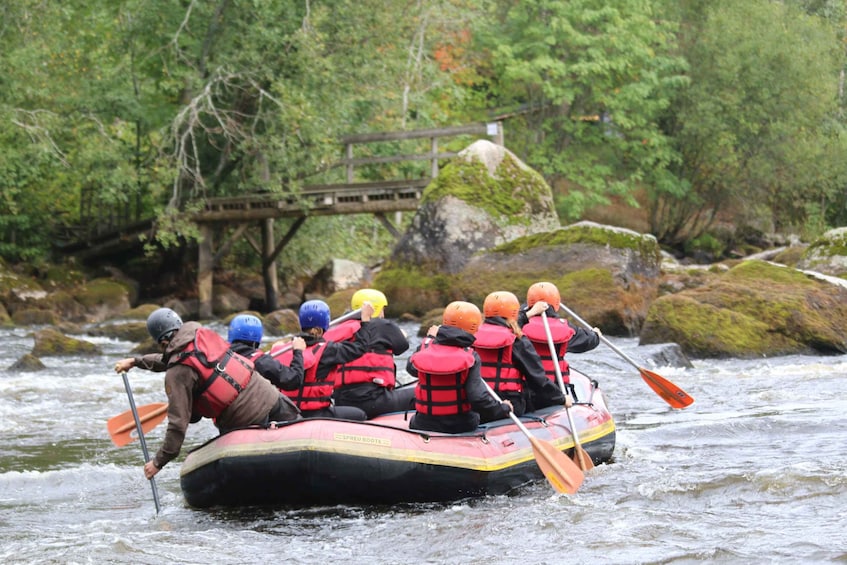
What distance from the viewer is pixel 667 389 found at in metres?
10.2

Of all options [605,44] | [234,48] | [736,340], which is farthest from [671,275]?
[605,44]

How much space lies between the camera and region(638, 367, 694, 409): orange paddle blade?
10227mm

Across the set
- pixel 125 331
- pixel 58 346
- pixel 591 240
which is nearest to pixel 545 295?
pixel 591 240

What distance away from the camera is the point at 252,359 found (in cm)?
750

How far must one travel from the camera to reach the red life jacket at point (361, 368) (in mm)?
7902

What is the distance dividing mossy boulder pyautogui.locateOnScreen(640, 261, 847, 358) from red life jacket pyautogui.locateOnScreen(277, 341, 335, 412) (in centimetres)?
718

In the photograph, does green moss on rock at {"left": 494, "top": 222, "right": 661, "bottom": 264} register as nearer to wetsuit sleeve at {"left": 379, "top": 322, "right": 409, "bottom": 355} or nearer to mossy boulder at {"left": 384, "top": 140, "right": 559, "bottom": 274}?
mossy boulder at {"left": 384, "top": 140, "right": 559, "bottom": 274}

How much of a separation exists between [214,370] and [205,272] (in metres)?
16.6

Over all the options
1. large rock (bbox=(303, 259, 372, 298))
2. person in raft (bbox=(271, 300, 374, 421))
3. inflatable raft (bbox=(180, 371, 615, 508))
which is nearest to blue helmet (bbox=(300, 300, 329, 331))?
person in raft (bbox=(271, 300, 374, 421))

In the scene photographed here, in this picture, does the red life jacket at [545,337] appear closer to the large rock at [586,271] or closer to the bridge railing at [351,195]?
the large rock at [586,271]

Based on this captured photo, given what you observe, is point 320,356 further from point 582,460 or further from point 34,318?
point 34,318

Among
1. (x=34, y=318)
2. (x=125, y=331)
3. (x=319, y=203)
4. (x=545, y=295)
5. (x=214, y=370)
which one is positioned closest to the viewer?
(x=214, y=370)

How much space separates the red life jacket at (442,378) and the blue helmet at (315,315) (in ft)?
2.25

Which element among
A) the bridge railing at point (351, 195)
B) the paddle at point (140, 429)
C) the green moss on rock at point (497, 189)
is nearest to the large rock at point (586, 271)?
the green moss on rock at point (497, 189)
